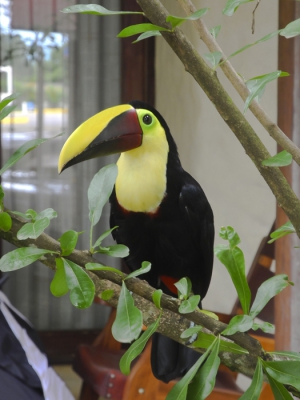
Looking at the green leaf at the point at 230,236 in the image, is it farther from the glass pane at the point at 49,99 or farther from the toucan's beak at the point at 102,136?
the glass pane at the point at 49,99

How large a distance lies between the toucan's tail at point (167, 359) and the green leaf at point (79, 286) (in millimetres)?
377

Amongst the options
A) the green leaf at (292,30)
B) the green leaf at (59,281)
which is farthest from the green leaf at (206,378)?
the green leaf at (292,30)

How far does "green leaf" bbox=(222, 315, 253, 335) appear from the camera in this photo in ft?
1.30

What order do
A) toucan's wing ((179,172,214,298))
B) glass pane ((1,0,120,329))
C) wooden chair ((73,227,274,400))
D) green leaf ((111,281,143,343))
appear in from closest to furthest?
green leaf ((111,281,143,343)) < toucan's wing ((179,172,214,298)) < wooden chair ((73,227,274,400)) < glass pane ((1,0,120,329))

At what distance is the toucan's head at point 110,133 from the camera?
0.54 meters

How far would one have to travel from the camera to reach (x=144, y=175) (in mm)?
704

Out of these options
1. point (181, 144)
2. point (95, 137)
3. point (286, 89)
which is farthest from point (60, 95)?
point (95, 137)

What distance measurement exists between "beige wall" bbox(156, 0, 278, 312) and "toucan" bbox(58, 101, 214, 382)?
666 mm

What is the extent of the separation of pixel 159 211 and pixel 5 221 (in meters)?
0.39

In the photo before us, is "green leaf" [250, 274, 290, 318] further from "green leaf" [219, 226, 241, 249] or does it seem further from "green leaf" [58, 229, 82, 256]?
"green leaf" [58, 229, 82, 256]

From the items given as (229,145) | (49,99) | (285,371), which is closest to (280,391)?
(285,371)

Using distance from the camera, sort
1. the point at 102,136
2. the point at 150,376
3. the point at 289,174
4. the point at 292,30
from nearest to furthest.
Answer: the point at 292,30, the point at 102,136, the point at 289,174, the point at 150,376

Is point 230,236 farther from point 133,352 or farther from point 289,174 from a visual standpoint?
point 289,174

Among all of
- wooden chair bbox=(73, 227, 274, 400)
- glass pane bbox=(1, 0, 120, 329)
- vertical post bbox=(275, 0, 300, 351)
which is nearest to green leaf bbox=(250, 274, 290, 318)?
vertical post bbox=(275, 0, 300, 351)
